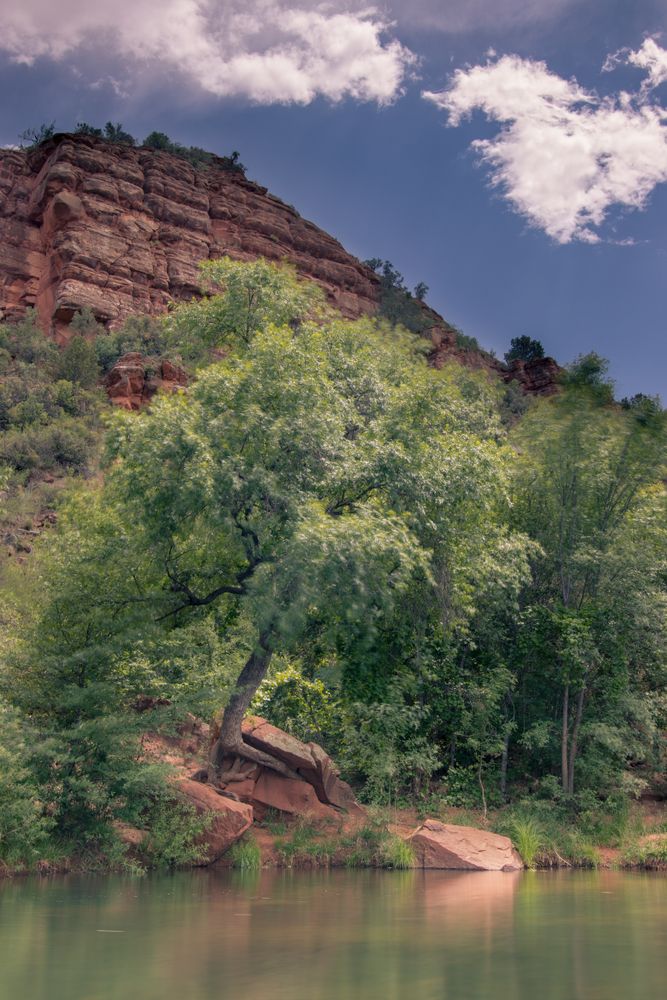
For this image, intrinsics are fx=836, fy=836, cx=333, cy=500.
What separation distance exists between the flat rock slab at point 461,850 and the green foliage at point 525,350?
78.4 m

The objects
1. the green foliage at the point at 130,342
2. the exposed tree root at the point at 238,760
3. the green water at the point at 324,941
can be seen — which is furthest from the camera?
the green foliage at the point at 130,342

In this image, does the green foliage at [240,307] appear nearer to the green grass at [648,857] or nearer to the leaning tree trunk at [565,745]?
the leaning tree trunk at [565,745]

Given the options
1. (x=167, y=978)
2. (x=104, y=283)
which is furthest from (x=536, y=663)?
(x=104, y=283)

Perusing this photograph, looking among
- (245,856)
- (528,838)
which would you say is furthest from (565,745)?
(245,856)

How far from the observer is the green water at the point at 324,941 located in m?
5.45

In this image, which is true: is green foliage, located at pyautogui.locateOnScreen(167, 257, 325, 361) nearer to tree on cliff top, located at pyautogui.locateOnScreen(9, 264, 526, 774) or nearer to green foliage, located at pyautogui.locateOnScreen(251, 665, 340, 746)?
tree on cliff top, located at pyautogui.locateOnScreen(9, 264, 526, 774)

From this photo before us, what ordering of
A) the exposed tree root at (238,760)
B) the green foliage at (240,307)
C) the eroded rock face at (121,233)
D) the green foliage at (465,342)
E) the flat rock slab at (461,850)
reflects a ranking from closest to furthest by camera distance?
the flat rock slab at (461,850)
the exposed tree root at (238,760)
the green foliage at (240,307)
the eroded rock face at (121,233)
the green foliage at (465,342)

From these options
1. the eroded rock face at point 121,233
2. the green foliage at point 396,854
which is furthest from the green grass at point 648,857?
the eroded rock face at point 121,233

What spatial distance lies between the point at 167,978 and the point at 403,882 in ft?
27.0

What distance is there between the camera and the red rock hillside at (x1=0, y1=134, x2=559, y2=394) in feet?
217

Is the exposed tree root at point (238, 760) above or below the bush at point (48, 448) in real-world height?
below

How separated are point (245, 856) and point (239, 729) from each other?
2411 millimetres

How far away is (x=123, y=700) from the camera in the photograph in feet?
48.0

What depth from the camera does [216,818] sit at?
14211 millimetres
